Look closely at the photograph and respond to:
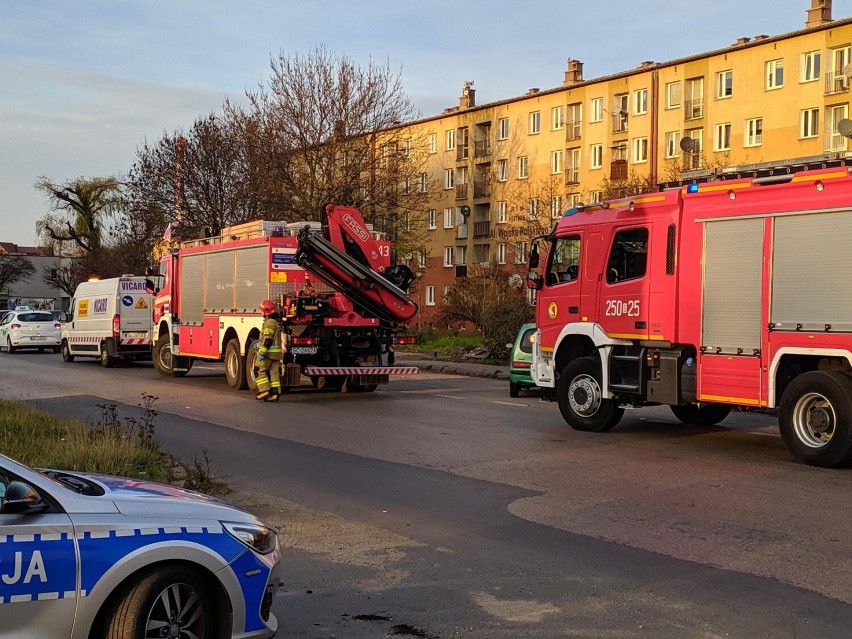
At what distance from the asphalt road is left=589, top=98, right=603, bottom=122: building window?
145 feet

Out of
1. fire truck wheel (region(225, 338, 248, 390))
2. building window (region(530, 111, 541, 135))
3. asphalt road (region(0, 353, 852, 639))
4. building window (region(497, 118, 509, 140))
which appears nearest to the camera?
asphalt road (region(0, 353, 852, 639))

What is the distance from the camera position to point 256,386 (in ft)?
60.3

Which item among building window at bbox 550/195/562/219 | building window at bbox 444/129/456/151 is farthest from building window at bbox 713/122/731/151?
building window at bbox 444/129/456/151

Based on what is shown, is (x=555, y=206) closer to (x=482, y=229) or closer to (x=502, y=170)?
(x=502, y=170)

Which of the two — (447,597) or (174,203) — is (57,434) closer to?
(447,597)

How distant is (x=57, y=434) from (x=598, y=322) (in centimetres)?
711

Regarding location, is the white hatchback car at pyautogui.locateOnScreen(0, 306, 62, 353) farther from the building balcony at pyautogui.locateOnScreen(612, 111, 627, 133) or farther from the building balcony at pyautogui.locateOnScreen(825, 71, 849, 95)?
the building balcony at pyautogui.locateOnScreen(825, 71, 849, 95)

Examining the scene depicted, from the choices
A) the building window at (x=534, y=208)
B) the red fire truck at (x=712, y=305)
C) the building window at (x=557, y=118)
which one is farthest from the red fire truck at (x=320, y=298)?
the building window at (x=557, y=118)

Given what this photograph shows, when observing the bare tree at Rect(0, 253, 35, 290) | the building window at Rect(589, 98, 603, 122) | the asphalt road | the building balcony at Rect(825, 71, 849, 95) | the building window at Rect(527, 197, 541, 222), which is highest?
the building window at Rect(589, 98, 603, 122)

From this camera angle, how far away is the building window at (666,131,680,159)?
5162 centimetres

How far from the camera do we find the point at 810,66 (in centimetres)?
4562

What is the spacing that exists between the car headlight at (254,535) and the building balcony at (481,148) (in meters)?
62.3

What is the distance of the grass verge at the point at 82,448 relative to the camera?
872 centimetres

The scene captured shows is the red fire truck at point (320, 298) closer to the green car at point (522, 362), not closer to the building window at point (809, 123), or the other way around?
the green car at point (522, 362)
